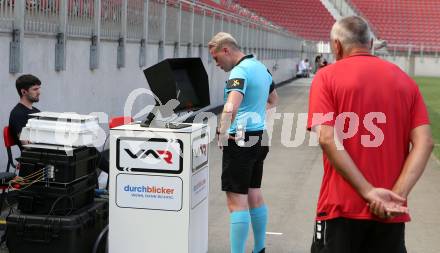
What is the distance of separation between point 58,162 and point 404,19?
60.7 metres

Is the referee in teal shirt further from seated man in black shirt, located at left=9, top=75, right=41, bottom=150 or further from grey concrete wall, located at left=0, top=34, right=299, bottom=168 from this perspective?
grey concrete wall, located at left=0, top=34, right=299, bottom=168

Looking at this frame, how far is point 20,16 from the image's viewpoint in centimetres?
934

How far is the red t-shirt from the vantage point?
3.62m

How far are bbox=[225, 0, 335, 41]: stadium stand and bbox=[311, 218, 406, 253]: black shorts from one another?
56.1 meters

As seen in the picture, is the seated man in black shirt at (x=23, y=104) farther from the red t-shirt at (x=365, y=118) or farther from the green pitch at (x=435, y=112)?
the green pitch at (x=435, y=112)

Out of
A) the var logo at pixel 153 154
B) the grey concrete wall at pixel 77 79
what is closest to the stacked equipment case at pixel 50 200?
the var logo at pixel 153 154

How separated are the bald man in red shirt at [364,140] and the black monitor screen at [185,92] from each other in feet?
6.22

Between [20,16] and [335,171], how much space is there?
664cm

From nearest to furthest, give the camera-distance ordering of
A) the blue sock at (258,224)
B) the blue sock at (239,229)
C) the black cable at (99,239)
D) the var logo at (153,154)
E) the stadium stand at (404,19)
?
the var logo at (153,154) < the black cable at (99,239) < the blue sock at (239,229) < the blue sock at (258,224) < the stadium stand at (404,19)

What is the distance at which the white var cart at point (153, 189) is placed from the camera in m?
5.23

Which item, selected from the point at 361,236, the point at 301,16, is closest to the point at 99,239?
the point at 361,236

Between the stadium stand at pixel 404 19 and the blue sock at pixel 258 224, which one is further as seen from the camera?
the stadium stand at pixel 404 19

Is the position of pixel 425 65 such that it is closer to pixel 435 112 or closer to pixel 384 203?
pixel 435 112

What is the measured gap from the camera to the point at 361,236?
3.70 metres
